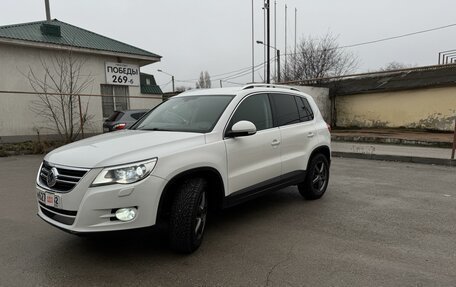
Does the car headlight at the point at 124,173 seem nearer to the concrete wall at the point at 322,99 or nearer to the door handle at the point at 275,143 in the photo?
the door handle at the point at 275,143

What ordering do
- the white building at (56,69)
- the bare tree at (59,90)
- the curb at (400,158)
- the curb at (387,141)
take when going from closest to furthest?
1. the curb at (400,158)
2. the curb at (387,141)
3. the white building at (56,69)
4. the bare tree at (59,90)

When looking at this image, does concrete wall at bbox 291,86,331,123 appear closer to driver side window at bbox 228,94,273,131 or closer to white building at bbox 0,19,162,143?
white building at bbox 0,19,162,143

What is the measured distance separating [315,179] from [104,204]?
12.4 feet

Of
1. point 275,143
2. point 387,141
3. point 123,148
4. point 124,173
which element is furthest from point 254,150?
point 387,141

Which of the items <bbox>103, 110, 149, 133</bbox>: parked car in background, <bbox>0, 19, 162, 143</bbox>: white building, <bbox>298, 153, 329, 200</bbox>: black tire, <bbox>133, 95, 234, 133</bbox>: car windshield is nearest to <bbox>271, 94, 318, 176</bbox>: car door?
<bbox>298, 153, 329, 200</bbox>: black tire

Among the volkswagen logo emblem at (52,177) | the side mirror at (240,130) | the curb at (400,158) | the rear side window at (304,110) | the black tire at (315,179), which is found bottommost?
the curb at (400,158)

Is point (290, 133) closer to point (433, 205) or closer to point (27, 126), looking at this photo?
point (433, 205)

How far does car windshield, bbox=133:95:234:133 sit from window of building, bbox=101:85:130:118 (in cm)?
1281

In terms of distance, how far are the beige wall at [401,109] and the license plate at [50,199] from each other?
17907mm

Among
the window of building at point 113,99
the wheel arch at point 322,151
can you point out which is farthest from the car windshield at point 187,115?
the window of building at point 113,99

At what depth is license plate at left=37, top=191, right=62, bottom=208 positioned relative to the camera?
3471 millimetres

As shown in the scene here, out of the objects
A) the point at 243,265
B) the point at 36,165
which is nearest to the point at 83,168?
the point at 243,265

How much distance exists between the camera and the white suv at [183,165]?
11.0 feet

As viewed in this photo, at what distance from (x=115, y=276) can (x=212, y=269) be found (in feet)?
2.96
